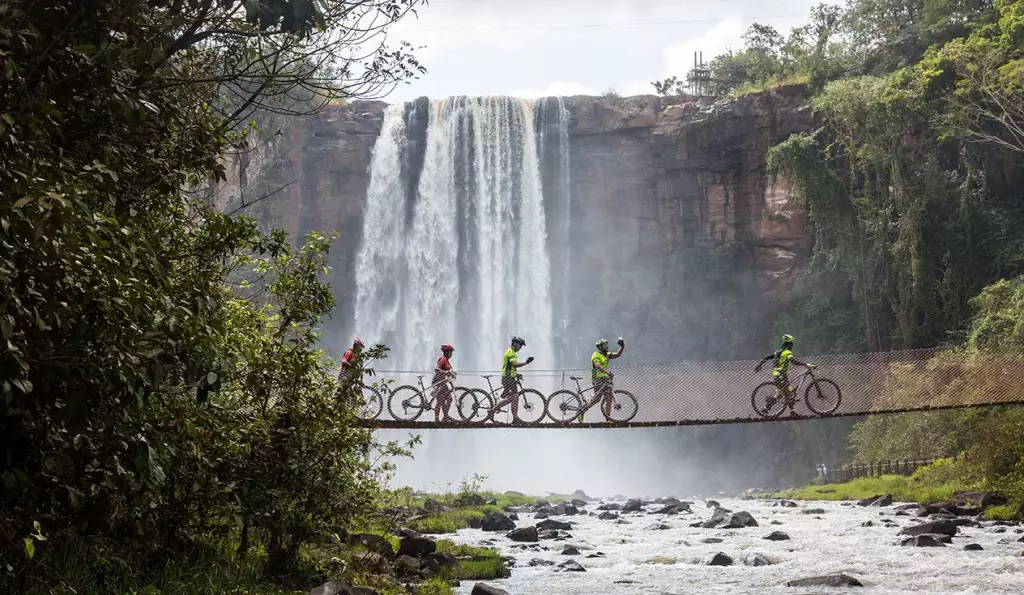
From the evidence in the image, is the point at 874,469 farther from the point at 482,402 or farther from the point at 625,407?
the point at 482,402

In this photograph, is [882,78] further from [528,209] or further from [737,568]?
[737,568]

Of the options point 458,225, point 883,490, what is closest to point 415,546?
point 883,490

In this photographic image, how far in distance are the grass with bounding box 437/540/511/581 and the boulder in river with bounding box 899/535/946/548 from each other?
5.16 m

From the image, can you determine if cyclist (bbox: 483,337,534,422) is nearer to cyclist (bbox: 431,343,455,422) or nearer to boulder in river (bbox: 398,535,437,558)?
cyclist (bbox: 431,343,455,422)

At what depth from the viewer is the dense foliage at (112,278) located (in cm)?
326

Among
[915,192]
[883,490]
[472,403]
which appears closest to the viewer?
[472,403]

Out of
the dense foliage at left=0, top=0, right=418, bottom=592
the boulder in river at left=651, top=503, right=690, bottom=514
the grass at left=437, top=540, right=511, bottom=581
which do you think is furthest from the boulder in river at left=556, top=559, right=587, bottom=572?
the boulder in river at left=651, top=503, right=690, bottom=514

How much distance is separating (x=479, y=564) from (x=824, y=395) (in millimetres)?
5424

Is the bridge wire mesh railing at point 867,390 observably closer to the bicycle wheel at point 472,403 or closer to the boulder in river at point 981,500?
the bicycle wheel at point 472,403

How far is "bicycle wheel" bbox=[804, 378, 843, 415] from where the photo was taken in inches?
493

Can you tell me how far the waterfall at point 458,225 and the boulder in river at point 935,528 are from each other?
17.3m

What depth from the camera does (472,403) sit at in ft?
41.8

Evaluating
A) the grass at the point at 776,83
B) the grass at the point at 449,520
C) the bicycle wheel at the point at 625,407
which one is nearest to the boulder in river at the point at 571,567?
the bicycle wheel at the point at 625,407

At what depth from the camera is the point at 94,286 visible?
3.41m
